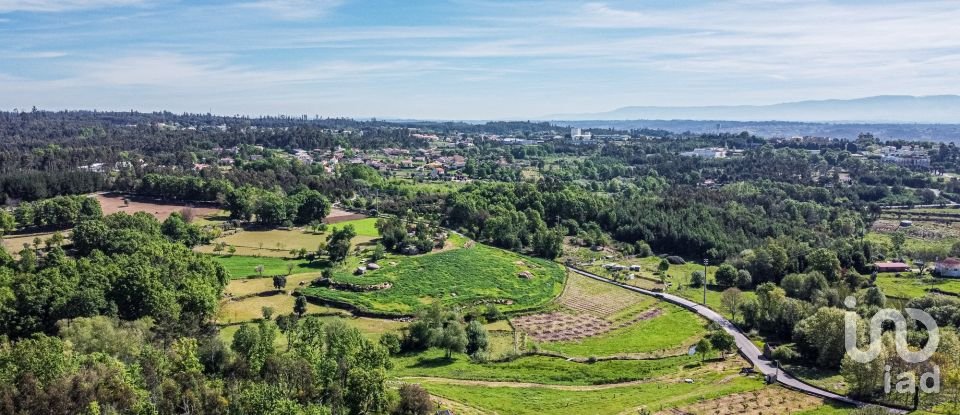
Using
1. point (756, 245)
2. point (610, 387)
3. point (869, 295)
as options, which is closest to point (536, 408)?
point (610, 387)

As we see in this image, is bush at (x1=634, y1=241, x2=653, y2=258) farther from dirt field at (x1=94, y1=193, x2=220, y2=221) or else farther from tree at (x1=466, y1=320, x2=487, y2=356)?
dirt field at (x1=94, y1=193, x2=220, y2=221)

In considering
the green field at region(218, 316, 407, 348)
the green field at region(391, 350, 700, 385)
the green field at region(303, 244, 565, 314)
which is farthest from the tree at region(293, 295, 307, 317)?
the green field at region(391, 350, 700, 385)

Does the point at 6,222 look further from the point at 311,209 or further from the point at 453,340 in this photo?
the point at 453,340

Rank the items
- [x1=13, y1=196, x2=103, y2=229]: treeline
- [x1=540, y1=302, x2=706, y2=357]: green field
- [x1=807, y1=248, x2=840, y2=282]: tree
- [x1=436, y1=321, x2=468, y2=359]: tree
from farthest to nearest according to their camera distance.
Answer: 1. [x1=13, y1=196, x2=103, y2=229]: treeline
2. [x1=807, y1=248, x2=840, y2=282]: tree
3. [x1=540, y1=302, x2=706, y2=357]: green field
4. [x1=436, y1=321, x2=468, y2=359]: tree

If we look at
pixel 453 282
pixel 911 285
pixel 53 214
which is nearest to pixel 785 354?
pixel 453 282

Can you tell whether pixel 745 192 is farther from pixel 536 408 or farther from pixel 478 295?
pixel 536 408

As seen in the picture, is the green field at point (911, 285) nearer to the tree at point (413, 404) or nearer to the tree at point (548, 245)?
the tree at point (548, 245)
